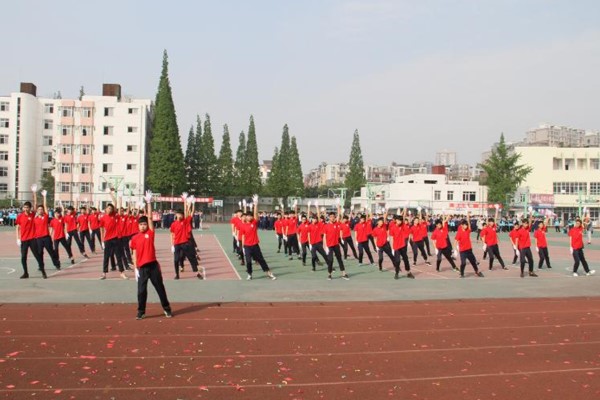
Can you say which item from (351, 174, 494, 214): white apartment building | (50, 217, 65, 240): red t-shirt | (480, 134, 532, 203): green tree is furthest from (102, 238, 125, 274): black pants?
(351, 174, 494, 214): white apartment building

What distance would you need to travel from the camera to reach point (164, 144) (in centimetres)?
5744

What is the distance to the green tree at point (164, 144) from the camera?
189 feet

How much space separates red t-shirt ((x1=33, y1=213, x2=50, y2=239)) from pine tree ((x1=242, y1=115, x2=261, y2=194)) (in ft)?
182

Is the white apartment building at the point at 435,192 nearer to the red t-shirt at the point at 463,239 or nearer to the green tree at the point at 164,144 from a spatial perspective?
the green tree at the point at 164,144

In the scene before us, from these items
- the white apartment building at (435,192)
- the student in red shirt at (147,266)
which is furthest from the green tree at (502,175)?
the student in red shirt at (147,266)

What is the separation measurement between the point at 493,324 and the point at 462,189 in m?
69.5

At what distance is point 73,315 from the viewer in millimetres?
9328

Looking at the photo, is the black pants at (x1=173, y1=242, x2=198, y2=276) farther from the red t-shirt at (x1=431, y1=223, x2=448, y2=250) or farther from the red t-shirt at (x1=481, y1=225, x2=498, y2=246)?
the red t-shirt at (x1=481, y1=225, x2=498, y2=246)

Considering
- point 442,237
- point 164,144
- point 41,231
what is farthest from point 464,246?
point 164,144

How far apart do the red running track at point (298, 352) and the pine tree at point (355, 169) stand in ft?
206

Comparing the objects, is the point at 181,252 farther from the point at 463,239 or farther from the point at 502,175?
the point at 502,175

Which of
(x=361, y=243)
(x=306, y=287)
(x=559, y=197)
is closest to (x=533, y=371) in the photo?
(x=306, y=287)

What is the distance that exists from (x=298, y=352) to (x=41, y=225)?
9279 millimetres

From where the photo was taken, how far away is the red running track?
18.7ft
